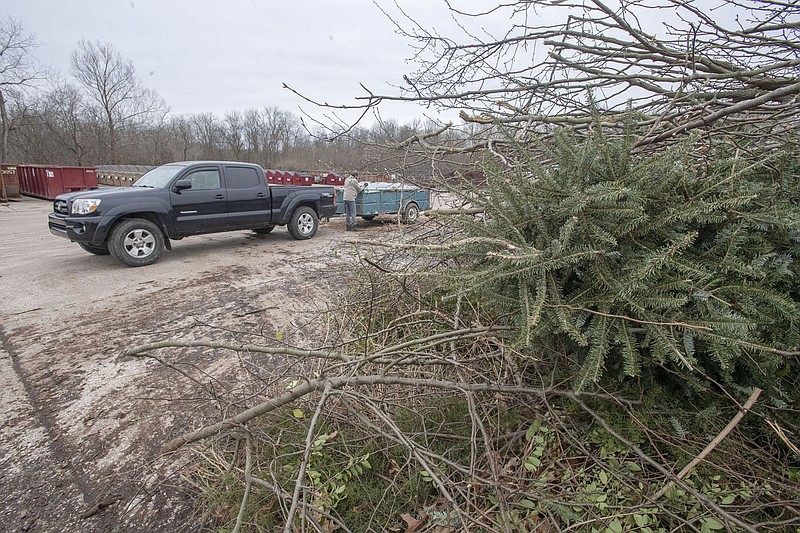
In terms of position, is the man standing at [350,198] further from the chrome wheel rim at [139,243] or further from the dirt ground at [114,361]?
the chrome wheel rim at [139,243]

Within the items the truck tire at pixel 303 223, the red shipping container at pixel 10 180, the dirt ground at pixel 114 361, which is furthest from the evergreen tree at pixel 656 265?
the red shipping container at pixel 10 180

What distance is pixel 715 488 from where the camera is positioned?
5.34 feet

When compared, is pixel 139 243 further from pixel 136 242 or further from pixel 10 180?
pixel 10 180

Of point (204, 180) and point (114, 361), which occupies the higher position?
point (204, 180)

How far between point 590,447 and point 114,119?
46560mm

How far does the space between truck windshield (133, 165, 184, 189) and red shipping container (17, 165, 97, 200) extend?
1345 centimetres

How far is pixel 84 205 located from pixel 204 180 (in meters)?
2.13

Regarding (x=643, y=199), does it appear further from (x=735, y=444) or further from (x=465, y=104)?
(x=465, y=104)

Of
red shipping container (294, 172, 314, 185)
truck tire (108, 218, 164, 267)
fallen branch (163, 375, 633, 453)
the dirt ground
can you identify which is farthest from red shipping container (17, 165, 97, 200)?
fallen branch (163, 375, 633, 453)

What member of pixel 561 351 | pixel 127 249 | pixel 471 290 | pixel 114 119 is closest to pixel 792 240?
pixel 561 351

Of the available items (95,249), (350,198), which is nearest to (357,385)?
(95,249)

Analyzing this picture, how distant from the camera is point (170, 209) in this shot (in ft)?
25.0

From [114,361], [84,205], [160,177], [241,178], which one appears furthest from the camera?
[241,178]

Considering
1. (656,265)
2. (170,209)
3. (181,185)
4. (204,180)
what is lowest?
(656,265)
